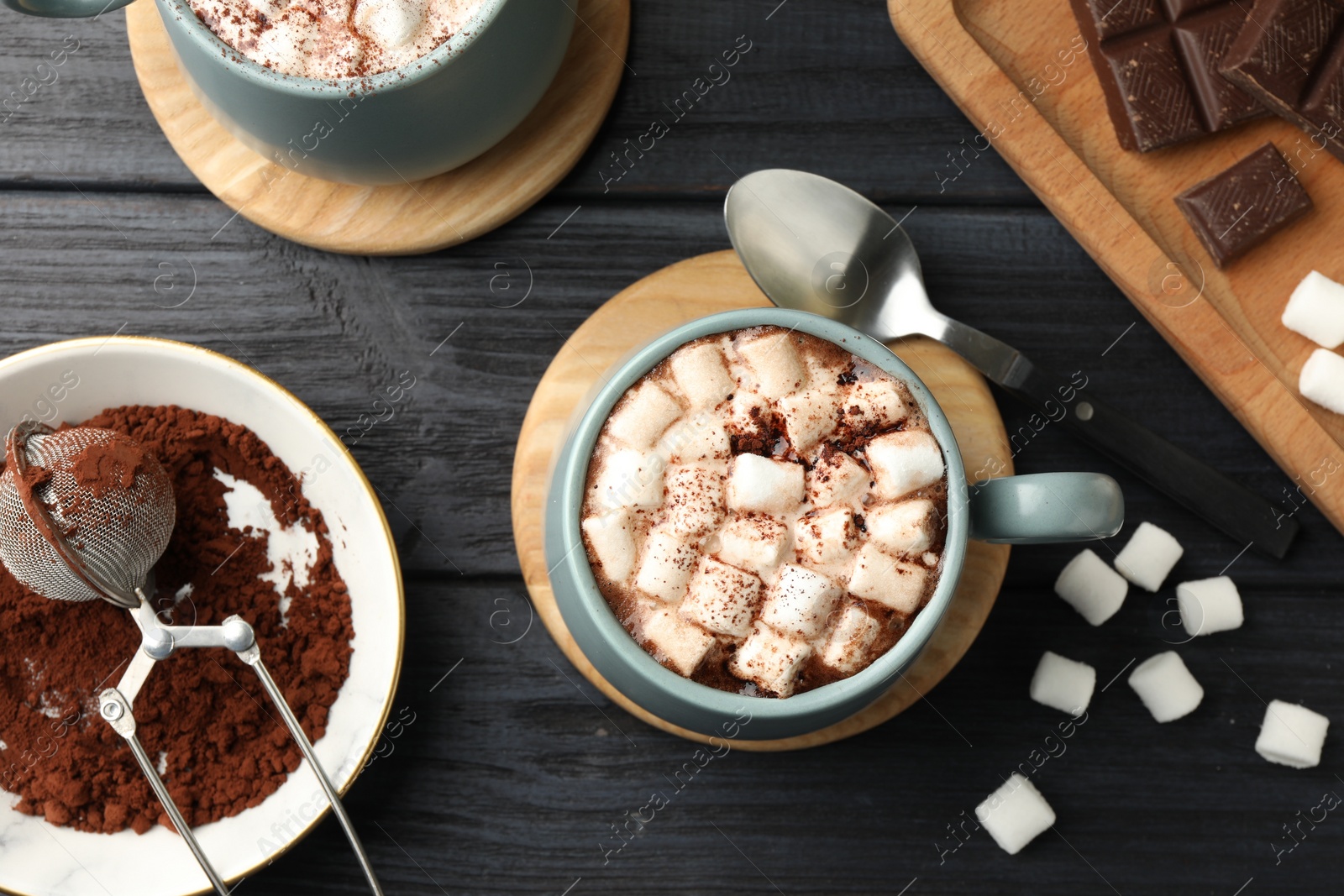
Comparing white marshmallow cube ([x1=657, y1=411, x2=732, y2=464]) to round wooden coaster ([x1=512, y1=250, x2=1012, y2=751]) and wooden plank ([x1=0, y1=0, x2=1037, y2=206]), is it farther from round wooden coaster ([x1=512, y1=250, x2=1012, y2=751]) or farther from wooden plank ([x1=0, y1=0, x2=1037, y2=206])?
wooden plank ([x1=0, y1=0, x2=1037, y2=206])

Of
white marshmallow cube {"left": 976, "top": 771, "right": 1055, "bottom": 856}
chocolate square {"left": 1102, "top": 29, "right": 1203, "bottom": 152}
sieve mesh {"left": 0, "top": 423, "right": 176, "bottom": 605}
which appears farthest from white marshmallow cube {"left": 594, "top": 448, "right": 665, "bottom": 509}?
chocolate square {"left": 1102, "top": 29, "right": 1203, "bottom": 152}

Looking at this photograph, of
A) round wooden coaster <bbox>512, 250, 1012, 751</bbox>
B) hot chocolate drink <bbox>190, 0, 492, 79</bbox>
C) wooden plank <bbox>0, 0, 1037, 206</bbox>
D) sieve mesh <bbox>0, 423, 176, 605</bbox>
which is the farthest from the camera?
wooden plank <bbox>0, 0, 1037, 206</bbox>

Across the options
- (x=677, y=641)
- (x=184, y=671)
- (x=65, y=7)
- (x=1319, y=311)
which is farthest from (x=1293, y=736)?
(x=65, y=7)

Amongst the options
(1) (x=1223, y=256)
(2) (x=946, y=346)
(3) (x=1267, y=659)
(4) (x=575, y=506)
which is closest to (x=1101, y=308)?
(1) (x=1223, y=256)

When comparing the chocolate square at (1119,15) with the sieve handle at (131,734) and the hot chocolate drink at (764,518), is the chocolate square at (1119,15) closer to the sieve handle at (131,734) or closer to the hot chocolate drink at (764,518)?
the hot chocolate drink at (764,518)

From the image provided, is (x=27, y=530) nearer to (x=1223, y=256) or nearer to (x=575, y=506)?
(x=575, y=506)

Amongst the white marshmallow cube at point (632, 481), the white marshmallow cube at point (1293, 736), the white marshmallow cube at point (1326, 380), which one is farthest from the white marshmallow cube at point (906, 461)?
the white marshmallow cube at point (1293, 736)
